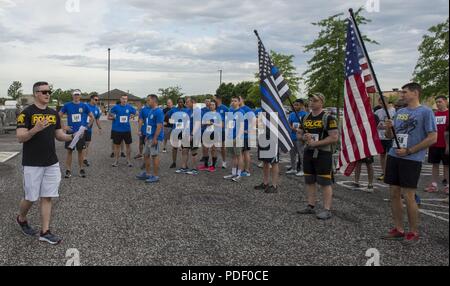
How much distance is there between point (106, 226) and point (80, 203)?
1.45 meters

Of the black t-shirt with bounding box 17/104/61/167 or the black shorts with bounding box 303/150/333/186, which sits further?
the black shorts with bounding box 303/150/333/186

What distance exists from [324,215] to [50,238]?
12.5ft

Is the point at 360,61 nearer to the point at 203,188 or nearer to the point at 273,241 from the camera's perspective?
the point at 273,241

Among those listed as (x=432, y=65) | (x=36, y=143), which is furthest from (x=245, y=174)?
(x=432, y=65)

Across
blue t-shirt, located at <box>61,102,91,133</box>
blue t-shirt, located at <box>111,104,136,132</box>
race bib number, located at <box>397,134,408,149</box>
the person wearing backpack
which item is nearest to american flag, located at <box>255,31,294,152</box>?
the person wearing backpack

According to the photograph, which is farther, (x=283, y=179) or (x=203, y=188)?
(x=283, y=179)

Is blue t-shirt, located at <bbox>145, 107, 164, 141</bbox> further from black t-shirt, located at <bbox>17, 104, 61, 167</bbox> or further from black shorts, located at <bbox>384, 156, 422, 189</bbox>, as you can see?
black shorts, located at <bbox>384, 156, 422, 189</bbox>

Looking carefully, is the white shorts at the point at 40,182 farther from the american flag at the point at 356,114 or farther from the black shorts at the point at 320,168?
the american flag at the point at 356,114

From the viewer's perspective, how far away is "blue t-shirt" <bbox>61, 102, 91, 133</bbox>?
347 inches

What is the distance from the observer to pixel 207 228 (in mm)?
5156

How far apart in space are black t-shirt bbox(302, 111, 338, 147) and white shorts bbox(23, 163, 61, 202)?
375cm

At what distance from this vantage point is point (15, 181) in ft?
26.6

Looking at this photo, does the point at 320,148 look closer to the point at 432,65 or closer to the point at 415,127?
the point at 415,127
